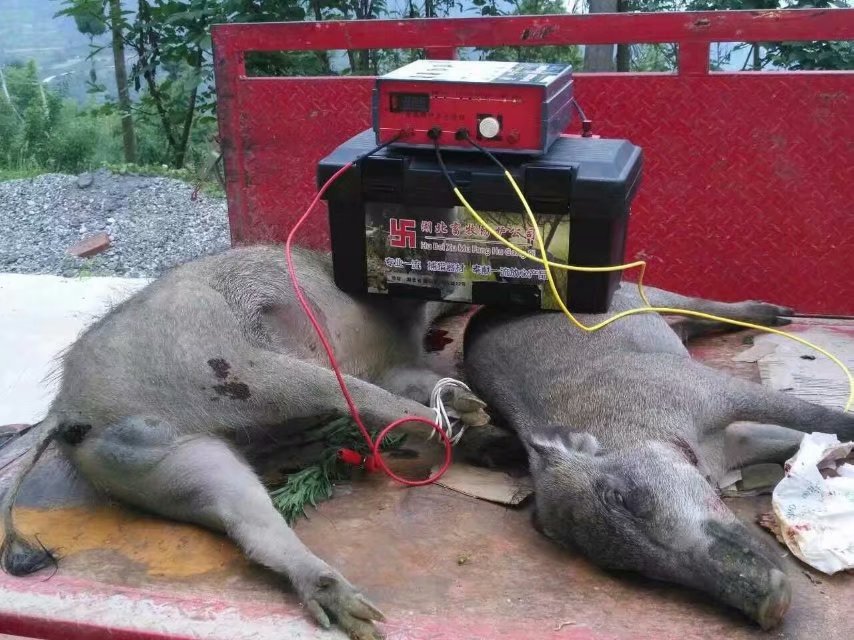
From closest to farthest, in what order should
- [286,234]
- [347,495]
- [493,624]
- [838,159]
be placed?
[493,624]
[347,495]
[838,159]
[286,234]

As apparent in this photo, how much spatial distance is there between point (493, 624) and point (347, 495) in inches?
34.4

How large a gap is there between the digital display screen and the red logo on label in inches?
14.9

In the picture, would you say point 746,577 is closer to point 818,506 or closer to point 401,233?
point 818,506

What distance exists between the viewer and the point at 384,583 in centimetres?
253

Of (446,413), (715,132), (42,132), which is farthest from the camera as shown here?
(42,132)

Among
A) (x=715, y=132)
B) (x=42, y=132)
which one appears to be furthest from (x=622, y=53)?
(x=42, y=132)

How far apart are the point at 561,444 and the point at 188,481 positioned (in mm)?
1090

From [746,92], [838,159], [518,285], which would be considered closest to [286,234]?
[518,285]

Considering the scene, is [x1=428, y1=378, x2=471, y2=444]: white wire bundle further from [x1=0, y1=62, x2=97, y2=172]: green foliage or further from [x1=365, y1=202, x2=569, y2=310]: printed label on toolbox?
[x1=0, y1=62, x2=97, y2=172]: green foliage

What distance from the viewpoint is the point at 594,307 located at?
317 cm

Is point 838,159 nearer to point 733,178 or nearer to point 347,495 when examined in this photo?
point 733,178

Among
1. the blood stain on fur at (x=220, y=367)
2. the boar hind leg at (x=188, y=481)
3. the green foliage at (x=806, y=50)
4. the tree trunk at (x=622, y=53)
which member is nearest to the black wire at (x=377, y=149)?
the blood stain on fur at (x=220, y=367)

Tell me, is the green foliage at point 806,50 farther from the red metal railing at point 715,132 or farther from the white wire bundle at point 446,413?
the white wire bundle at point 446,413

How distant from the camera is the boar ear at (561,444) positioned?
279cm
